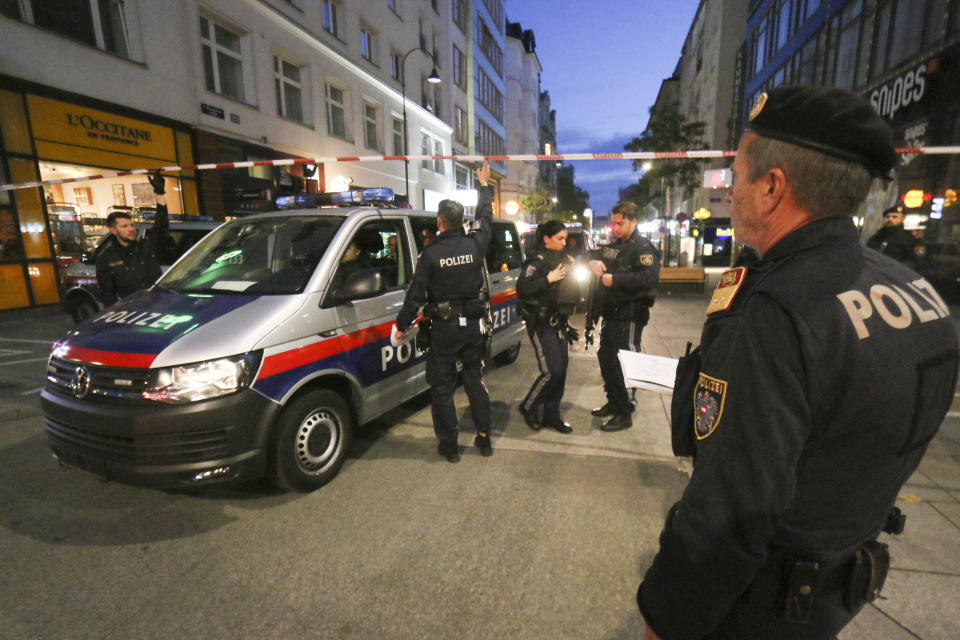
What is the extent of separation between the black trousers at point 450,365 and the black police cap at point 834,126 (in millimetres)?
2870

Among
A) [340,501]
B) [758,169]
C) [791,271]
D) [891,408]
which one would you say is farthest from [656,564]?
[340,501]

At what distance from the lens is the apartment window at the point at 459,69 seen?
100 ft

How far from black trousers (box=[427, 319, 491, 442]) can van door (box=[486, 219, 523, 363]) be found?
72.5 inches

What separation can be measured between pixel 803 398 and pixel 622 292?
3445mm

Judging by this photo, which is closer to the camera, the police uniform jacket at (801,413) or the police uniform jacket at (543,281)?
the police uniform jacket at (801,413)

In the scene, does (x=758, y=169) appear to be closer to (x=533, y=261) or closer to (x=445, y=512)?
(x=445, y=512)

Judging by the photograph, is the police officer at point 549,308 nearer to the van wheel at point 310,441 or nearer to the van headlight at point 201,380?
the van wheel at point 310,441

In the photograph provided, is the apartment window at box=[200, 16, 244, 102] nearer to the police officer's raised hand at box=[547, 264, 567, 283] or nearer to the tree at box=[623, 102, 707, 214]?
the police officer's raised hand at box=[547, 264, 567, 283]

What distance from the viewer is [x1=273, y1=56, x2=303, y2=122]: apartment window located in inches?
615

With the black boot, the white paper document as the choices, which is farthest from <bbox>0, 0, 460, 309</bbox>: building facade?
the white paper document

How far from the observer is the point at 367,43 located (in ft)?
68.3

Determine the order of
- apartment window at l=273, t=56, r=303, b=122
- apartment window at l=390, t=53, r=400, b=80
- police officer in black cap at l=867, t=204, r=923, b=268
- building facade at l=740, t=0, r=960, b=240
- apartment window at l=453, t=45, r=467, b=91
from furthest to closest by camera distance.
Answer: apartment window at l=453, t=45, r=467, b=91 → apartment window at l=390, t=53, r=400, b=80 → apartment window at l=273, t=56, r=303, b=122 → building facade at l=740, t=0, r=960, b=240 → police officer in black cap at l=867, t=204, r=923, b=268

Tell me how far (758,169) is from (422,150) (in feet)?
88.1

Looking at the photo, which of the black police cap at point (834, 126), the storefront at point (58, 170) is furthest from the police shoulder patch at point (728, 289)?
the storefront at point (58, 170)
